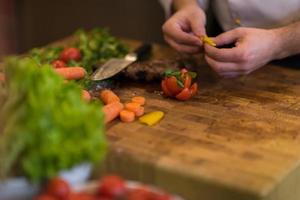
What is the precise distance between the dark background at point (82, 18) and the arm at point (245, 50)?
35.5 inches

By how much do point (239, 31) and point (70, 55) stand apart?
46 cm

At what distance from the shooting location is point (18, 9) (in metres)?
2.63

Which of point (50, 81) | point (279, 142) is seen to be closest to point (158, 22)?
point (279, 142)

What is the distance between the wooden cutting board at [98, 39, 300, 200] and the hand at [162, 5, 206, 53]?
11 cm

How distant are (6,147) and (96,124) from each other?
138 mm

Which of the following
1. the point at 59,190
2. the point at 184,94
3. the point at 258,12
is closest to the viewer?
the point at 59,190

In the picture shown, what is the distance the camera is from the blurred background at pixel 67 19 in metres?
2.26

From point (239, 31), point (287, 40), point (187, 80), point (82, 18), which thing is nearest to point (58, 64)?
point (187, 80)

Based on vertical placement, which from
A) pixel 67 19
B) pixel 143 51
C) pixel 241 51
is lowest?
pixel 67 19

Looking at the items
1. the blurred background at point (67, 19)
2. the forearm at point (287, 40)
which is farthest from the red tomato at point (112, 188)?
the blurred background at point (67, 19)

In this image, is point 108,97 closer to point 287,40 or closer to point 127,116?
point 127,116

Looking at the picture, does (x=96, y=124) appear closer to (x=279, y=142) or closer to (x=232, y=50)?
(x=279, y=142)

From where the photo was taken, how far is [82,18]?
2469mm

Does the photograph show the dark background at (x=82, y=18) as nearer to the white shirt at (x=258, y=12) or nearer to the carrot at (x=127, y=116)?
the white shirt at (x=258, y=12)
